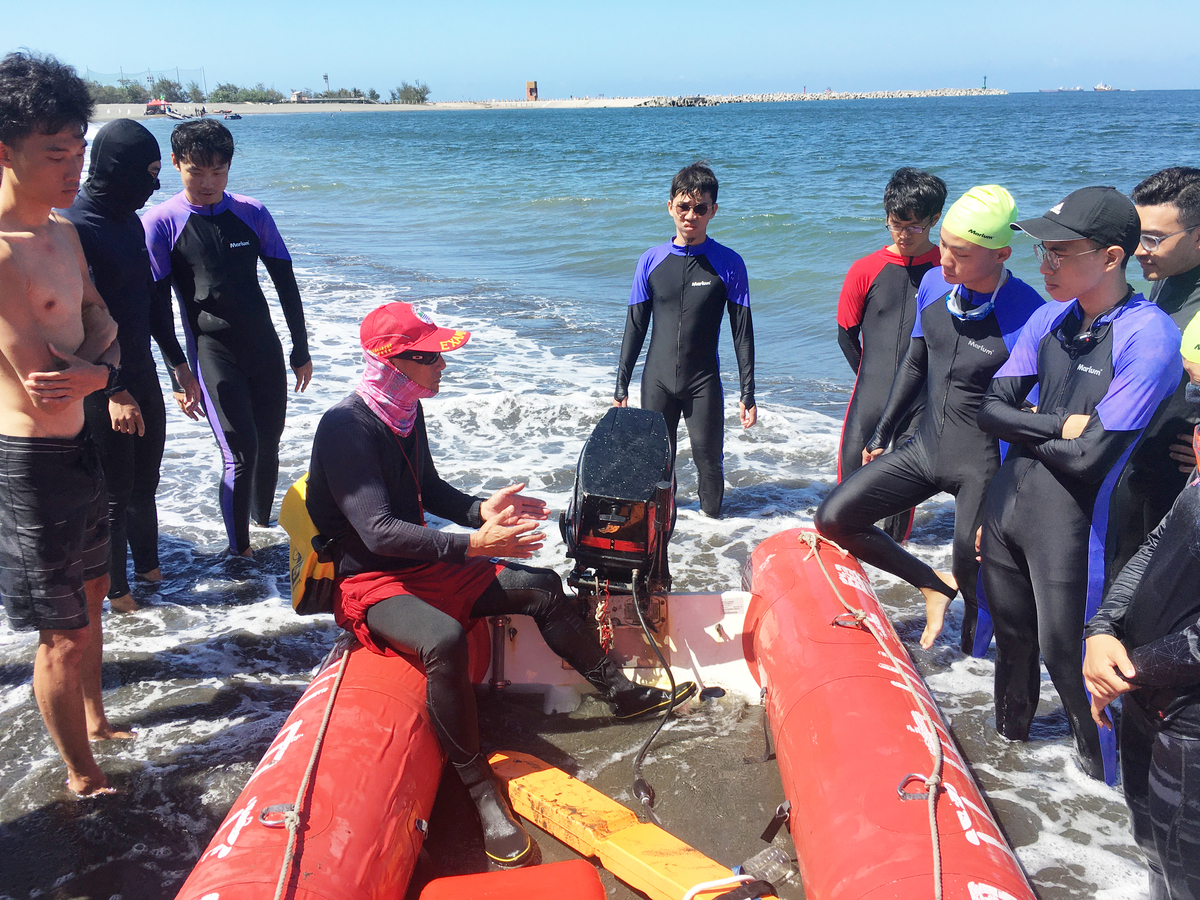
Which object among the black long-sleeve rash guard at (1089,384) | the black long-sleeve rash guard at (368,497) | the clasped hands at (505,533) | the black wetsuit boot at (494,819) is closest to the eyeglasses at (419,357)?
the black long-sleeve rash guard at (368,497)

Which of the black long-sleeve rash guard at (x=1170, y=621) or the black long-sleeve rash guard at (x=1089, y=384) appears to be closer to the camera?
the black long-sleeve rash guard at (x=1170, y=621)

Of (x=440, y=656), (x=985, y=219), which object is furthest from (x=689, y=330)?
(x=440, y=656)

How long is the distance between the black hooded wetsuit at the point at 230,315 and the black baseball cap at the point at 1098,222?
12.4ft

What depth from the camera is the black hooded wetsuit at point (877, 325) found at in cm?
475

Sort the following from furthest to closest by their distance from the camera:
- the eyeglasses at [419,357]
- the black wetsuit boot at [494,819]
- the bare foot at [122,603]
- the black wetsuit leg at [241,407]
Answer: the black wetsuit leg at [241,407]
the bare foot at [122,603]
the eyeglasses at [419,357]
the black wetsuit boot at [494,819]

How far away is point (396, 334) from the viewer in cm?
282

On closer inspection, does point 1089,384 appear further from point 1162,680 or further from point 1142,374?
point 1162,680

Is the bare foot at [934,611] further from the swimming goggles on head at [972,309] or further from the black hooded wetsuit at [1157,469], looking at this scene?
the swimming goggles on head at [972,309]

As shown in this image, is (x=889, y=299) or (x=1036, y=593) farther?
(x=889, y=299)

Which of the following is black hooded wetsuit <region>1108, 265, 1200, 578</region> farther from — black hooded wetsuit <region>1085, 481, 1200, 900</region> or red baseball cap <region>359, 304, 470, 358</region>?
red baseball cap <region>359, 304, 470, 358</region>

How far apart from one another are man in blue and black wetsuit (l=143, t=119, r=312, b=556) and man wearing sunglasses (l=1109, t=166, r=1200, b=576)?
4008 millimetres

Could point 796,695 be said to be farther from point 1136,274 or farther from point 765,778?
point 1136,274

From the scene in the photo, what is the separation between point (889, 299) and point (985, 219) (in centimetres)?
148

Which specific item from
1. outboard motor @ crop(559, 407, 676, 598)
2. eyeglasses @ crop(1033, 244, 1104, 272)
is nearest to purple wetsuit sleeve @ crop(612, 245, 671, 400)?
outboard motor @ crop(559, 407, 676, 598)
